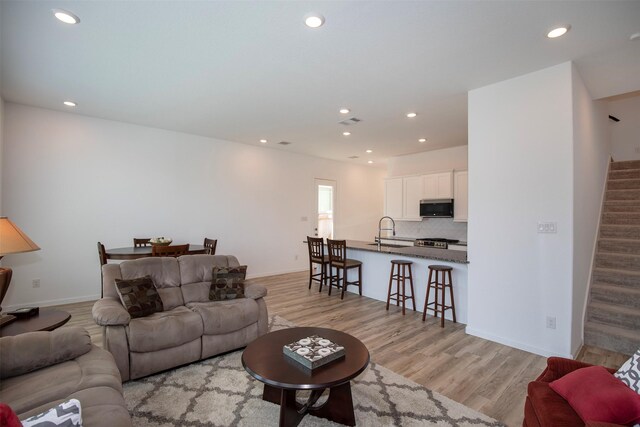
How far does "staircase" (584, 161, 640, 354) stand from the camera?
10.6 ft

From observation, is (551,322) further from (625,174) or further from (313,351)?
(625,174)

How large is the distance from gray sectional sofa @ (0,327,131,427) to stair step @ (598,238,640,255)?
5.59m

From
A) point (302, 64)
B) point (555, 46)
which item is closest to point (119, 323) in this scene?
point (302, 64)

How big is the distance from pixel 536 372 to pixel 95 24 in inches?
189

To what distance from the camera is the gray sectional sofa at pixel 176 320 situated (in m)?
2.42

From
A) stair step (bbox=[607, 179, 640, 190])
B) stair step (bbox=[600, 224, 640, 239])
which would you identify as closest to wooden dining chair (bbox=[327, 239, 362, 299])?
stair step (bbox=[600, 224, 640, 239])

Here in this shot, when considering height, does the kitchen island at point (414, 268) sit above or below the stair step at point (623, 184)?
below

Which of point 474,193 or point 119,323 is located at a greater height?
point 474,193

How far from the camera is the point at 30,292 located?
168 inches

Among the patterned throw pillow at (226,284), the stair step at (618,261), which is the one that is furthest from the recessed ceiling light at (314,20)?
the stair step at (618,261)

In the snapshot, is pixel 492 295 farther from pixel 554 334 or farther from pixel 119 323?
pixel 119 323

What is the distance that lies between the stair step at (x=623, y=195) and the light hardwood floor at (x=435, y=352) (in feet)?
9.55

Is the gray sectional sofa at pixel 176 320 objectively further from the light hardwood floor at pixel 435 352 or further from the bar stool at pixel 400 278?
the bar stool at pixel 400 278

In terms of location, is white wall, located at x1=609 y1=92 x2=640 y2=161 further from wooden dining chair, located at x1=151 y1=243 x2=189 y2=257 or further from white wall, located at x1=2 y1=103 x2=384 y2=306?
wooden dining chair, located at x1=151 y1=243 x2=189 y2=257
